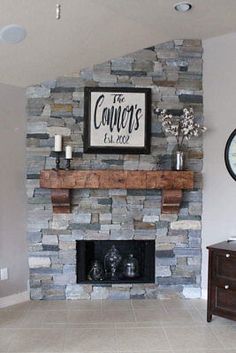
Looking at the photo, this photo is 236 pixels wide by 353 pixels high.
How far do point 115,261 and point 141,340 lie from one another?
1196 mm

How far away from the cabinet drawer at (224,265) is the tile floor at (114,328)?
1.43 feet

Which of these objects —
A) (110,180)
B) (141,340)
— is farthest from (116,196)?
(141,340)

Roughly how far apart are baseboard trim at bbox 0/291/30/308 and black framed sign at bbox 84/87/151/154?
162 cm

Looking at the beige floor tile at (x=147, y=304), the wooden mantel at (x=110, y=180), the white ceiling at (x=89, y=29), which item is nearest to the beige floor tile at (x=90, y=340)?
the beige floor tile at (x=147, y=304)

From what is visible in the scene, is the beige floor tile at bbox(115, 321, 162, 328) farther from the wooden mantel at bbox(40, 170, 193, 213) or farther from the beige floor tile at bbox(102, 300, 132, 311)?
the wooden mantel at bbox(40, 170, 193, 213)

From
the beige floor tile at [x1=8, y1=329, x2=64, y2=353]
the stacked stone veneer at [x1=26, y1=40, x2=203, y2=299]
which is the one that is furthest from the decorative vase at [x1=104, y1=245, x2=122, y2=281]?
the beige floor tile at [x1=8, y1=329, x2=64, y2=353]

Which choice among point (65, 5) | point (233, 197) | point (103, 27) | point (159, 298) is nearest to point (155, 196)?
point (233, 197)

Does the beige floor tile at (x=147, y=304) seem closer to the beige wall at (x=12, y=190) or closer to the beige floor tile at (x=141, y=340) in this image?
the beige floor tile at (x=141, y=340)

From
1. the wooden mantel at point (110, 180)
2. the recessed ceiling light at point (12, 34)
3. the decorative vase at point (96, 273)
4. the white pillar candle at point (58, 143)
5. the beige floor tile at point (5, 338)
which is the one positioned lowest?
the beige floor tile at point (5, 338)

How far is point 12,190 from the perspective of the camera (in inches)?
139

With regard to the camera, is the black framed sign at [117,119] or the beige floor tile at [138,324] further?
the black framed sign at [117,119]

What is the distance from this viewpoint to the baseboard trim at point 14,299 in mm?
3461

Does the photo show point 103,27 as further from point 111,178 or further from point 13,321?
point 13,321

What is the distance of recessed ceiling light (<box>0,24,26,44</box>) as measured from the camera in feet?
9.20
